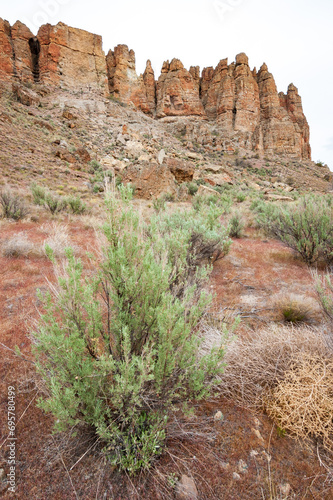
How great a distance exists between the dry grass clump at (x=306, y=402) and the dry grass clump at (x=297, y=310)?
3.15ft

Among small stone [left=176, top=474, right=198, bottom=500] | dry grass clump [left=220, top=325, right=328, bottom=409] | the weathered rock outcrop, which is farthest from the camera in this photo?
the weathered rock outcrop

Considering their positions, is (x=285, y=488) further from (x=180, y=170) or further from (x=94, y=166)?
(x=94, y=166)

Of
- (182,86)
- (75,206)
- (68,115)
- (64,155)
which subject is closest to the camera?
(75,206)

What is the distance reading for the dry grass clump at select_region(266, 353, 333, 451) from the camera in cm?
149

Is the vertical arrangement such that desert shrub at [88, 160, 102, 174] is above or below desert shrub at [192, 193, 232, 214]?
above

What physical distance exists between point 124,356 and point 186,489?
759 millimetres

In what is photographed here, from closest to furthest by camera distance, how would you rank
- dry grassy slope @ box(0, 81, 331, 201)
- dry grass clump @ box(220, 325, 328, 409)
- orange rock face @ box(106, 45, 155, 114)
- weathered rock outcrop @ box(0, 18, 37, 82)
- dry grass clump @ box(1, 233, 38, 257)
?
dry grass clump @ box(220, 325, 328, 409) → dry grass clump @ box(1, 233, 38, 257) → dry grassy slope @ box(0, 81, 331, 201) → weathered rock outcrop @ box(0, 18, 37, 82) → orange rock face @ box(106, 45, 155, 114)

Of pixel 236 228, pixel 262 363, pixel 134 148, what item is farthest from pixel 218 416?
pixel 134 148

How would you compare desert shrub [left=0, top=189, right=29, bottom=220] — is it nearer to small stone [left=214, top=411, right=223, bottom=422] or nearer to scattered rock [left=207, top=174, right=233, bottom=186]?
small stone [left=214, top=411, right=223, bottom=422]

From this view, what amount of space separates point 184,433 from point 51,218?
24.9ft

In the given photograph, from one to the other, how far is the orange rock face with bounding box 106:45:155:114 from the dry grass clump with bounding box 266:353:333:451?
4478cm

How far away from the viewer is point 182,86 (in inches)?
1751

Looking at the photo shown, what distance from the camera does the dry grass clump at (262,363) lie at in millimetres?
1796

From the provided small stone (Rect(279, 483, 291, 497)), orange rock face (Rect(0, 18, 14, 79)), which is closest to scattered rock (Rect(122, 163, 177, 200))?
small stone (Rect(279, 483, 291, 497))
